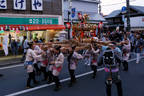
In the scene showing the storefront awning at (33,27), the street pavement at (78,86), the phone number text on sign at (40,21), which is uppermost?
the phone number text on sign at (40,21)

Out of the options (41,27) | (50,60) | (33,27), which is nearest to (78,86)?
(50,60)

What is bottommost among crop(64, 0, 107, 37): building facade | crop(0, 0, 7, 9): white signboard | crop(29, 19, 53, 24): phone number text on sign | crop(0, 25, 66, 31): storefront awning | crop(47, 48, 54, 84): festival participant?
crop(47, 48, 54, 84): festival participant

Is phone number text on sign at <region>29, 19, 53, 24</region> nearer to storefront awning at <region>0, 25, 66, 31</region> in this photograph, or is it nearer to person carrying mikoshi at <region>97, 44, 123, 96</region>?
storefront awning at <region>0, 25, 66, 31</region>

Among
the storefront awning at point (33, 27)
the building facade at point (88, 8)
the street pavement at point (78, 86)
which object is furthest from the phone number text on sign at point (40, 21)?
the street pavement at point (78, 86)

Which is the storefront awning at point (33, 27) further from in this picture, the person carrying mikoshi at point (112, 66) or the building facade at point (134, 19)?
the building facade at point (134, 19)

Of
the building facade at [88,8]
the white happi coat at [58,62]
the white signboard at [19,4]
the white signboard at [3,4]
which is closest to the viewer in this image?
the white happi coat at [58,62]

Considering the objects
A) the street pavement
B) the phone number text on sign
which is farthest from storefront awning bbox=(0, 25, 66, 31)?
the street pavement

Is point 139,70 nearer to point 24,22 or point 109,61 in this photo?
point 109,61

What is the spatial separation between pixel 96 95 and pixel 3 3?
12.0 meters

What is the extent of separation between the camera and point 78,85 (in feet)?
21.1

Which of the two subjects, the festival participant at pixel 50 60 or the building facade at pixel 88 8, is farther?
the building facade at pixel 88 8

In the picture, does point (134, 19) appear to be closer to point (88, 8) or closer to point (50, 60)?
point (88, 8)

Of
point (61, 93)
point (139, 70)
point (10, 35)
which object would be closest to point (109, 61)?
point (61, 93)

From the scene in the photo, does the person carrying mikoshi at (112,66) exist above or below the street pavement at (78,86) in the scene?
above
